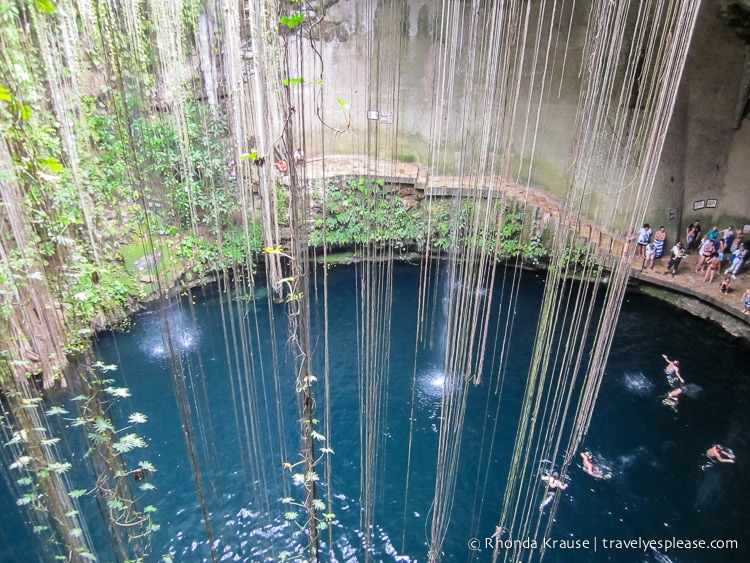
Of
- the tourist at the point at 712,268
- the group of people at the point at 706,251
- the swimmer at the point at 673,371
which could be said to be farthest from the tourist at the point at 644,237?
the swimmer at the point at 673,371

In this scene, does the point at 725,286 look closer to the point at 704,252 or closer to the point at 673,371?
the point at 704,252

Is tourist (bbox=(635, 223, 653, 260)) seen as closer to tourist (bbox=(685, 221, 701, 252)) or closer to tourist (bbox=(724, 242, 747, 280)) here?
tourist (bbox=(685, 221, 701, 252))

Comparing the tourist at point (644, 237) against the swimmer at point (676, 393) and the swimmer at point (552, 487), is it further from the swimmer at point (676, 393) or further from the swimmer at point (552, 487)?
the swimmer at point (552, 487)

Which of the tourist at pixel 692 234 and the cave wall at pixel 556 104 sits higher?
the cave wall at pixel 556 104

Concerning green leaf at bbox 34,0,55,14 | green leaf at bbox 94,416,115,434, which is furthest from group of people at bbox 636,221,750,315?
green leaf at bbox 34,0,55,14

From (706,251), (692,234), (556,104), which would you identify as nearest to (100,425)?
(556,104)

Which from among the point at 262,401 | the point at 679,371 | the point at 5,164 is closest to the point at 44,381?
the point at 262,401
